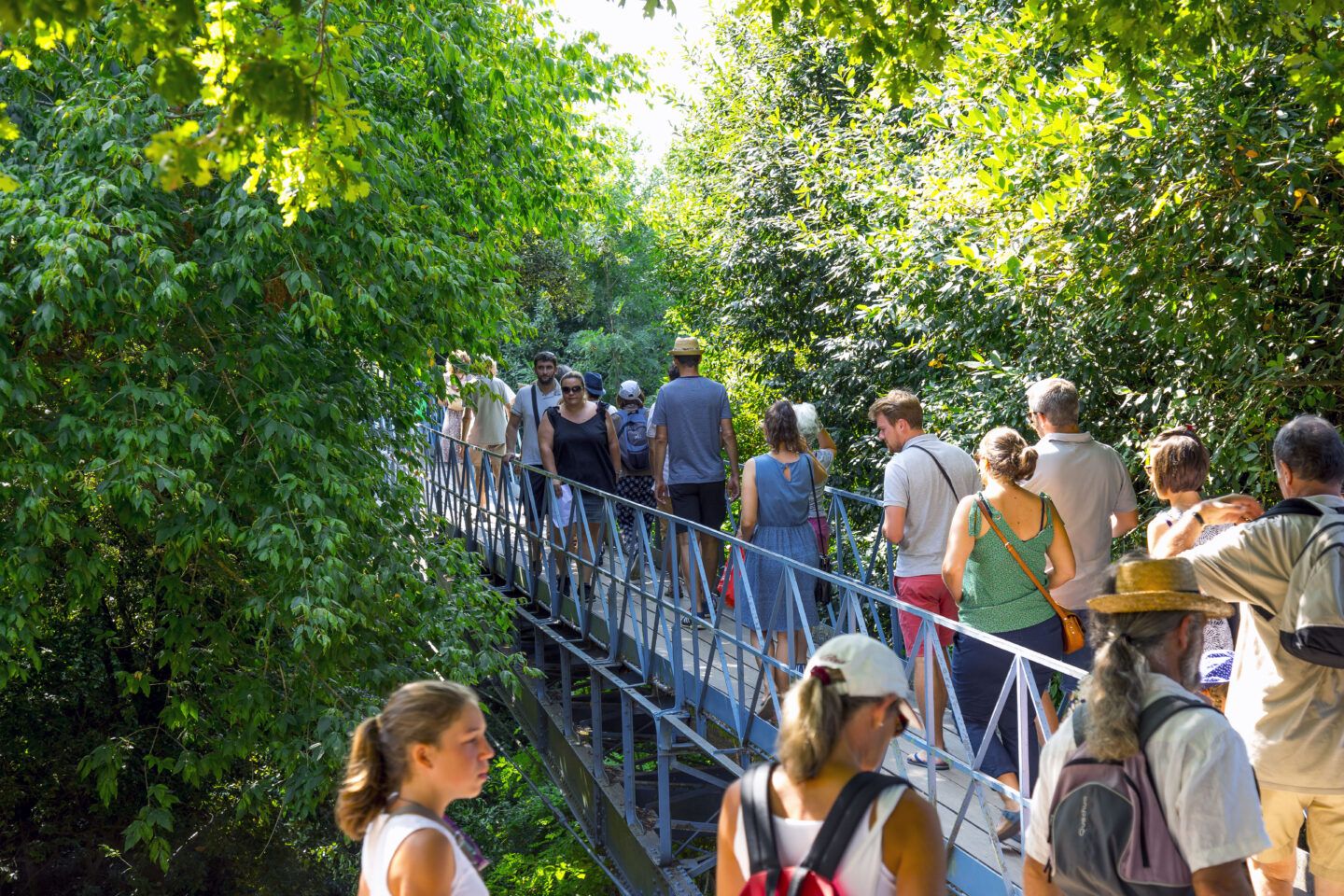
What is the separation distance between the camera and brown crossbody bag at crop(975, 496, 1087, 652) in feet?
15.7

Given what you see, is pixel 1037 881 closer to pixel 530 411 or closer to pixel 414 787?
pixel 414 787

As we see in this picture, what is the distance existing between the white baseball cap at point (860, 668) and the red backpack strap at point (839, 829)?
0.55 ft

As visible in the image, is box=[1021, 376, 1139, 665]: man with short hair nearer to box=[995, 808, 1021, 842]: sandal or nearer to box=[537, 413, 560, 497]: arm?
box=[995, 808, 1021, 842]: sandal

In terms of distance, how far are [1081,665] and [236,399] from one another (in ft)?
13.7

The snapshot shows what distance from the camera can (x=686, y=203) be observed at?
2242 cm

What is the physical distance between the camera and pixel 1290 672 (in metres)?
3.60

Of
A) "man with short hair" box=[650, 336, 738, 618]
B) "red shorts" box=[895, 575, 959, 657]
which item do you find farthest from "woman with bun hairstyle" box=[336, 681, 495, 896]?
"man with short hair" box=[650, 336, 738, 618]

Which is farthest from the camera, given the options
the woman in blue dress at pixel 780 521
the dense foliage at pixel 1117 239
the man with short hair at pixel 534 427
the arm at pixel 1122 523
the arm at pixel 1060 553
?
the man with short hair at pixel 534 427

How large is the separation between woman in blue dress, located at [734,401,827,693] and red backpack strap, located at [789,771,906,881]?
394cm

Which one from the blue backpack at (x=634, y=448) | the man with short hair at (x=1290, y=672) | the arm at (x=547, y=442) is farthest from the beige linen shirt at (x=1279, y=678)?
the blue backpack at (x=634, y=448)

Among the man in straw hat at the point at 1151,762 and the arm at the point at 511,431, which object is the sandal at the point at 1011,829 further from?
the arm at the point at 511,431

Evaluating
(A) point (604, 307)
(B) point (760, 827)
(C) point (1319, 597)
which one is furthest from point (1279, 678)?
(A) point (604, 307)

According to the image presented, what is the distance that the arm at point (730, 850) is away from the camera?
241cm

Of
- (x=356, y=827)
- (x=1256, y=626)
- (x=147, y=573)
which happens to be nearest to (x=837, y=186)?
(x=147, y=573)
